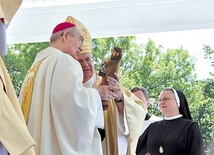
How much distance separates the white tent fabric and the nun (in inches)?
59.4

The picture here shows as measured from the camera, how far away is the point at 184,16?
6105mm

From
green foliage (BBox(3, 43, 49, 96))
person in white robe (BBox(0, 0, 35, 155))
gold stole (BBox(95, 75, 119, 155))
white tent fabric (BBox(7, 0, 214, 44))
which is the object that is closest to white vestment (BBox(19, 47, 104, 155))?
gold stole (BBox(95, 75, 119, 155))

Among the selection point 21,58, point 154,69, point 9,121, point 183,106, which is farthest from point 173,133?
point 21,58

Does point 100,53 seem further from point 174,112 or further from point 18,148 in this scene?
point 18,148

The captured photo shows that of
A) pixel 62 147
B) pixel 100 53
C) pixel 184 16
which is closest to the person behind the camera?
pixel 62 147

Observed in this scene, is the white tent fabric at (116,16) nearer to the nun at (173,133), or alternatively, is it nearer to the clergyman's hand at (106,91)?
the nun at (173,133)

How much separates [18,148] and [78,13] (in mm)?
4599

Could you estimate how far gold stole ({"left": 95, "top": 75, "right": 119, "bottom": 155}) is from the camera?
126 inches

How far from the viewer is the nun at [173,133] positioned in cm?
459

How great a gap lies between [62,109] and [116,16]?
376cm

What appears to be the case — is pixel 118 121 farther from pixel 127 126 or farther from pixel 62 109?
pixel 62 109

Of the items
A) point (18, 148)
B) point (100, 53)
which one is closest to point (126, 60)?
point (100, 53)

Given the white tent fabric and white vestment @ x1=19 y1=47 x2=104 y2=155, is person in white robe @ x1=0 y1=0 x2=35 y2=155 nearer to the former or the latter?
white vestment @ x1=19 y1=47 x2=104 y2=155

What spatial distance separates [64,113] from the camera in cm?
262
